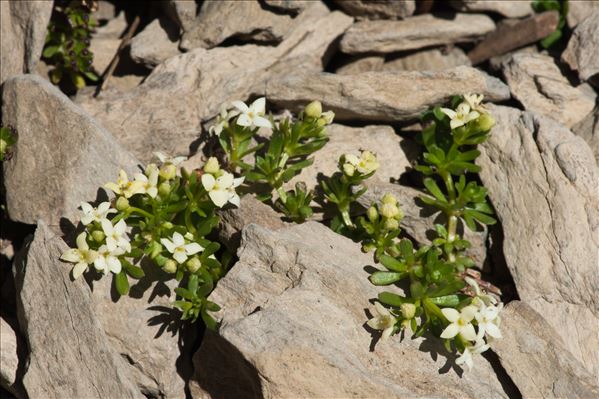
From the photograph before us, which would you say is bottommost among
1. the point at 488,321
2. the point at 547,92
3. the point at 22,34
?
the point at 488,321

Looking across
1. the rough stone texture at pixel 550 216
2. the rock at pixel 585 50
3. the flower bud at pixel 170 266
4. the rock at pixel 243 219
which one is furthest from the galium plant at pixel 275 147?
the rock at pixel 585 50

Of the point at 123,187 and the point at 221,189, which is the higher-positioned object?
the point at 123,187

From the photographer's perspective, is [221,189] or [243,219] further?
[243,219]

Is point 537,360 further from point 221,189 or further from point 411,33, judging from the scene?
point 411,33

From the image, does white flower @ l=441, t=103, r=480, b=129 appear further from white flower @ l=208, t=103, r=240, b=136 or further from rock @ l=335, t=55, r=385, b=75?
white flower @ l=208, t=103, r=240, b=136

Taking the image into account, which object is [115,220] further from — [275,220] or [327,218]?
[327,218]

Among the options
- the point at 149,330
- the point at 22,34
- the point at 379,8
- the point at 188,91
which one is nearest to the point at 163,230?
the point at 149,330
